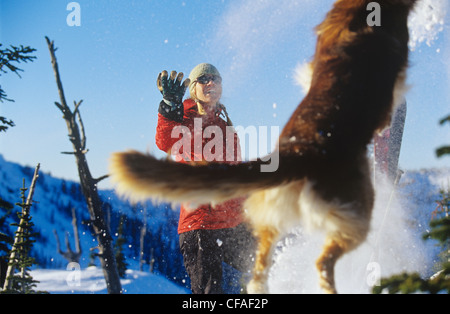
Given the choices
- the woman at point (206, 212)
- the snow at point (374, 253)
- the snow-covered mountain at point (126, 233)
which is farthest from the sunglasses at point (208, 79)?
the snow at point (374, 253)

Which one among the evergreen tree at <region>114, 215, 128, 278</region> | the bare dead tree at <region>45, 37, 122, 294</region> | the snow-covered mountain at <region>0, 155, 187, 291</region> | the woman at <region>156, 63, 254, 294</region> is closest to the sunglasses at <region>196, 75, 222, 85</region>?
the woman at <region>156, 63, 254, 294</region>

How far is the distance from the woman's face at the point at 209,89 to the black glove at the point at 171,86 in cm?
36

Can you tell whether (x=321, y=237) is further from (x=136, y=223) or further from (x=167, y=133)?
(x=136, y=223)

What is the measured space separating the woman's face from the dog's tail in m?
0.96

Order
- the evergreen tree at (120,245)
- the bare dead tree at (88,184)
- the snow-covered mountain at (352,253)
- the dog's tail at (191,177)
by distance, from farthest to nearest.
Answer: the evergreen tree at (120,245) < the bare dead tree at (88,184) < the snow-covered mountain at (352,253) < the dog's tail at (191,177)

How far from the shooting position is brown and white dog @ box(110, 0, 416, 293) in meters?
1.18

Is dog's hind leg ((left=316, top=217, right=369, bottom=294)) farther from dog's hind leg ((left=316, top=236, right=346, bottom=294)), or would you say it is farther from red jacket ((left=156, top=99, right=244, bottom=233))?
red jacket ((left=156, top=99, right=244, bottom=233))

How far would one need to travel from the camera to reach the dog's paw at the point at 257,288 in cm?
136

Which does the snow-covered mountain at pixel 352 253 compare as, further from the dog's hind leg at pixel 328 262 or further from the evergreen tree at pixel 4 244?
the evergreen tree at pixel 4 244

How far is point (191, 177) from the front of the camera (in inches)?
46.4

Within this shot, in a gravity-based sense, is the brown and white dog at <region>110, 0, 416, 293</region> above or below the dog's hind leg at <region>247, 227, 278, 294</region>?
above

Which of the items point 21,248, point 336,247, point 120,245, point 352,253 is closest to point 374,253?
point 352,253

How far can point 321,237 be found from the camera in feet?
4.53

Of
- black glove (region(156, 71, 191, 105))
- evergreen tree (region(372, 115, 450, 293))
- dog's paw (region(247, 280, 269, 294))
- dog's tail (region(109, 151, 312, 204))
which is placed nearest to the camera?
evergreen tree (region(372, 115, 450, 293))
